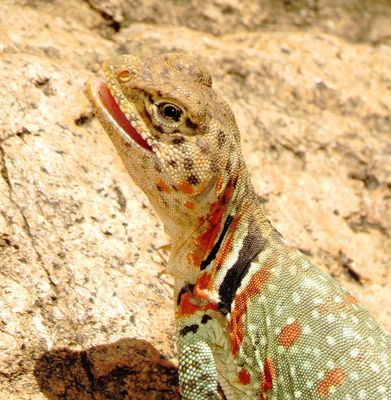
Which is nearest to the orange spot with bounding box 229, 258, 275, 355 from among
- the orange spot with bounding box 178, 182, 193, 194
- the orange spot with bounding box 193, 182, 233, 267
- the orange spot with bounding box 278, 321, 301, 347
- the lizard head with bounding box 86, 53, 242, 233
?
the orange spot with bounding box 278, 321, 301, 347

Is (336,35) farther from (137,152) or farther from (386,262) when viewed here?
(137,152)

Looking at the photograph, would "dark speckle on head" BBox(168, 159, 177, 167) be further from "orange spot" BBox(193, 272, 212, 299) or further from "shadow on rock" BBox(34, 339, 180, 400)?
"shadow on rock" BBox(34, 339, 180, 400)

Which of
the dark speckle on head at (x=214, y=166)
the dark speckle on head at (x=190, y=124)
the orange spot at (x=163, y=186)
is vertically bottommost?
the orange spot at (x=163, y=186)

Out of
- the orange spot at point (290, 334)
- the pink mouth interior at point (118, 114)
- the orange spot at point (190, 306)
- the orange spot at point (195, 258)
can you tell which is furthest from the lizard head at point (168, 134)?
the orange spot at point (290, 334)

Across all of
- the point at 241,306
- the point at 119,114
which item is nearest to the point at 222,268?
the point at 241,306

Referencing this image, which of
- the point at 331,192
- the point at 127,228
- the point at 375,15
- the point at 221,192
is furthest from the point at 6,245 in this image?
the point at 375,15

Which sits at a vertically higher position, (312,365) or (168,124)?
(168,124)

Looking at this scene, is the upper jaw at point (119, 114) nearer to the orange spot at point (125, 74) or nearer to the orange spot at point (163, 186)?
the orange spot at point (125, 74)
